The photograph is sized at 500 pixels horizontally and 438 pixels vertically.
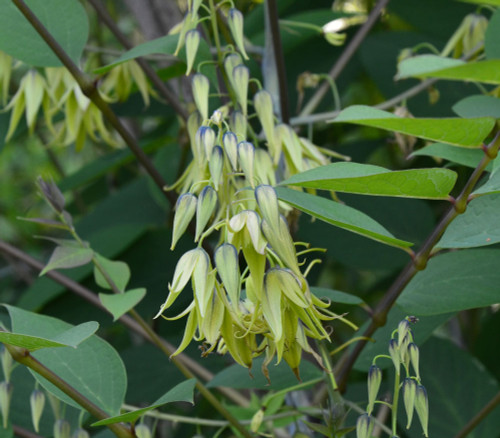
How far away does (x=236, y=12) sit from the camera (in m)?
0.58

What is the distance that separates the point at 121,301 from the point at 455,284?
27cm

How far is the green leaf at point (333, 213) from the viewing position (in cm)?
41

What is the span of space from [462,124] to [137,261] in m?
0.73

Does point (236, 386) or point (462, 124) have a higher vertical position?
point (462, 124)

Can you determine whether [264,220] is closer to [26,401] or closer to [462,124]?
[462,124]

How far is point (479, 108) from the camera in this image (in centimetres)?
55

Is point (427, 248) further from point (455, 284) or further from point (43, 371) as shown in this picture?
point (43, 371)

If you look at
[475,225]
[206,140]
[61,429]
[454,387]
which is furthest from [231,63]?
[454,387]

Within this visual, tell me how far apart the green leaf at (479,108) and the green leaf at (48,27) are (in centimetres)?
38

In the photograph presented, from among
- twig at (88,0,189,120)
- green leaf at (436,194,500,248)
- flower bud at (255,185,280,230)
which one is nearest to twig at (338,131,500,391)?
green leaf at (436,194,500,248)

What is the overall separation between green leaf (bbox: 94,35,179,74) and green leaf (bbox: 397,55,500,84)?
0.31 metres

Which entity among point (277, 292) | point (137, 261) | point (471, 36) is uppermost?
point (277, 292)

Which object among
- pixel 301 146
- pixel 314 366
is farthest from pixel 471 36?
pixel 314 366

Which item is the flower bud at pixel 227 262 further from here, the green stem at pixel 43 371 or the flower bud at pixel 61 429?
the flower bud at pixel 61 429
